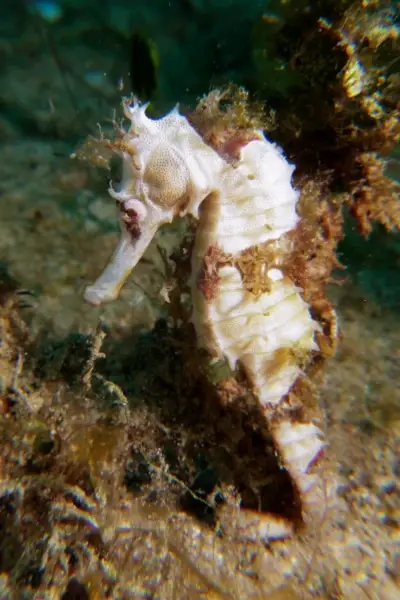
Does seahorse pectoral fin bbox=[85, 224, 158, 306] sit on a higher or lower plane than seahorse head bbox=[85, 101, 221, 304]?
lower

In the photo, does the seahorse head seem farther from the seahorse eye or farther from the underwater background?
the underwater background

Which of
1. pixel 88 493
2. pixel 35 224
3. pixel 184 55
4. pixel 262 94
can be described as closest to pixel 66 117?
pixel 184 55

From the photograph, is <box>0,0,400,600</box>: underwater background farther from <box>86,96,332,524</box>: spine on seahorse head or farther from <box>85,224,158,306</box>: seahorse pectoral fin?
<box>85,224,158,306</box>: seahorse pectoral fin

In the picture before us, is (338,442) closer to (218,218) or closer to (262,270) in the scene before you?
(262,270)

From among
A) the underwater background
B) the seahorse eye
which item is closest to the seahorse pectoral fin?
the seahorse eye

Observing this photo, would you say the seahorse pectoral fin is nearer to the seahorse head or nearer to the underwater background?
the seahorse head

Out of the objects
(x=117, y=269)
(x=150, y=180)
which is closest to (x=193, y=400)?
(x=117, y=269)

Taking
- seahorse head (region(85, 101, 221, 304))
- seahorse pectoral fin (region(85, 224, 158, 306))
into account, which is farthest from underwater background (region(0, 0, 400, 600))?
seahorse pectoral fin (region(85, 224, 158, 306))

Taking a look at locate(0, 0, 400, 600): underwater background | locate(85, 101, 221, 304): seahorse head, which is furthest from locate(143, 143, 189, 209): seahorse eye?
locate(0, 0, 400, 600): underwater background

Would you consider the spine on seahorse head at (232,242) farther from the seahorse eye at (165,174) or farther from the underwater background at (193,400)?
the underwater background at (193,400)
